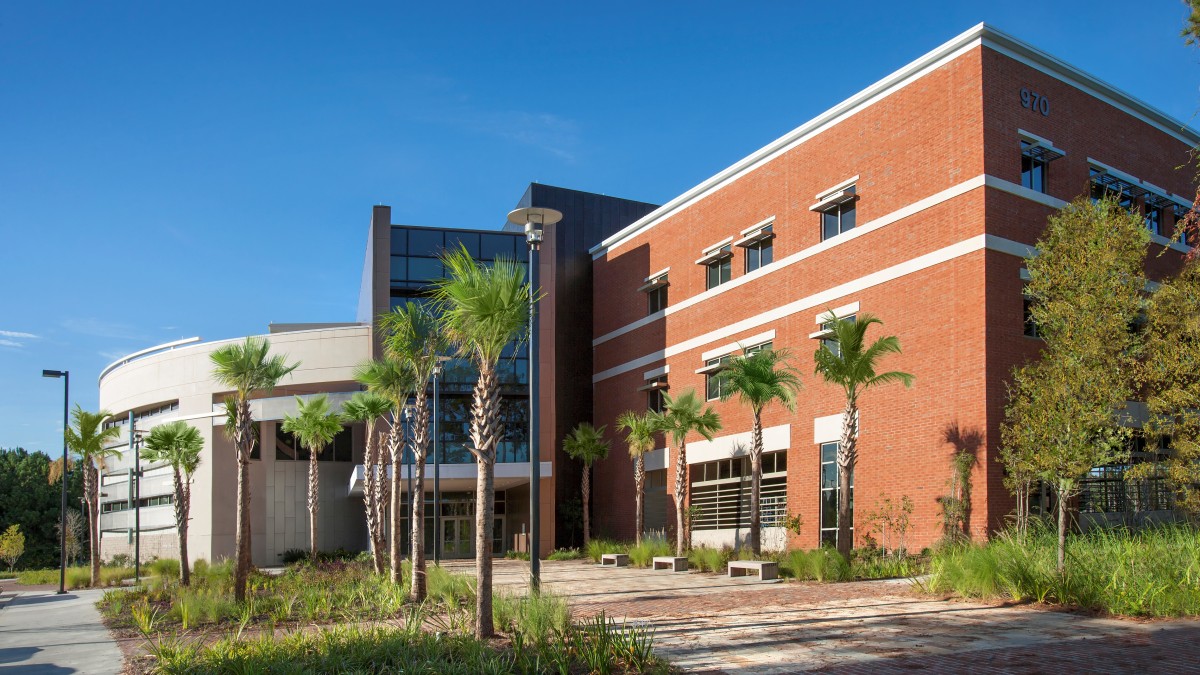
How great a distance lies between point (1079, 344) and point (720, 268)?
16.2 meters

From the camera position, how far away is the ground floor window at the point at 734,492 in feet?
95.2

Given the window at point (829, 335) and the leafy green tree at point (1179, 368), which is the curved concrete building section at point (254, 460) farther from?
the leafy green tree at point (1179, 368)

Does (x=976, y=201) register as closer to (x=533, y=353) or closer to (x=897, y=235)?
(x=897, y=235)

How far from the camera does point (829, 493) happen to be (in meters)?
26.4

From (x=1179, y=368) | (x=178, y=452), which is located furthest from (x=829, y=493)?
(x=178, y=452)

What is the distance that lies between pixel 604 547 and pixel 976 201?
18.3 meters

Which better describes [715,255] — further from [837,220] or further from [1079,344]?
[1079,344]

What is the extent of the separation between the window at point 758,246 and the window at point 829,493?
6.81 m

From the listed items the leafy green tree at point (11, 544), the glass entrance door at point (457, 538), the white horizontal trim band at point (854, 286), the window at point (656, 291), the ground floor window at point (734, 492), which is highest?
the window at point (656, 291)

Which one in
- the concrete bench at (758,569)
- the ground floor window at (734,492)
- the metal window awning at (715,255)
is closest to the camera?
the concrete bench at (758,569)

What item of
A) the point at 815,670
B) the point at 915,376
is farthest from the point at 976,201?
the point at 815,670

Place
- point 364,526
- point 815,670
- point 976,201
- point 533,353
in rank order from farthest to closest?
1. point 364,526
2. point 976,201
3. point 533,353
4. point 815,670

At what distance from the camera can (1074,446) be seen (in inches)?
665

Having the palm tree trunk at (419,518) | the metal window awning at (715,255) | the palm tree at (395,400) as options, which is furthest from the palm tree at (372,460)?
the metal window awning at (715,255)
